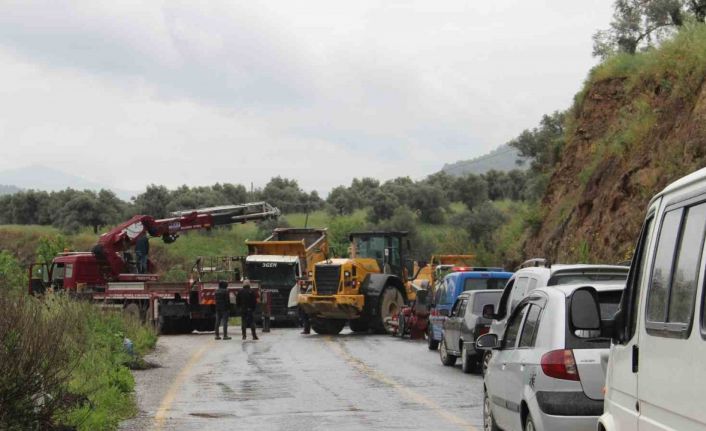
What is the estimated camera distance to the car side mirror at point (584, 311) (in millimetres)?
7168

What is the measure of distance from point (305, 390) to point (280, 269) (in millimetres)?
24400

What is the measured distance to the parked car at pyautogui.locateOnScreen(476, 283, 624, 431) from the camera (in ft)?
29.1

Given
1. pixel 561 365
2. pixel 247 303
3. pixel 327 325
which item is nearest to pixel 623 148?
pixel 327 325

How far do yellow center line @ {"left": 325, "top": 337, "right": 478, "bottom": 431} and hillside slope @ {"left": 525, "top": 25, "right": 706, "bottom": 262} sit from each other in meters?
7.82

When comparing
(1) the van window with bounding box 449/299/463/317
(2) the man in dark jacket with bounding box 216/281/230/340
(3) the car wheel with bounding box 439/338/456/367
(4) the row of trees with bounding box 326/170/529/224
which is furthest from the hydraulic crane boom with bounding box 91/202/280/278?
(4) the row of trees with bounding box 326/170/529/224

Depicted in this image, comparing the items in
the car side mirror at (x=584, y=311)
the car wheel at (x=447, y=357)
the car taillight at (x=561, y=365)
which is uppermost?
the car side mirror at (x=584, y=311)

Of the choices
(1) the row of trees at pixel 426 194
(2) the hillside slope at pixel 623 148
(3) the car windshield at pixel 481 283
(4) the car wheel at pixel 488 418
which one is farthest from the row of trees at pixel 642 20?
(1) the row of trees at pixel 426 194

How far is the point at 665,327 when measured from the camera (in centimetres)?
573

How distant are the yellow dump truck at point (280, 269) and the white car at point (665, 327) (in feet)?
110

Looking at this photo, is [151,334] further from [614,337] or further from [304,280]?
[614,337]

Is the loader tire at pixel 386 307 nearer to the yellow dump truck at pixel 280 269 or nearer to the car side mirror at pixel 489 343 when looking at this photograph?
the yellow dump truck at pixel 280 269

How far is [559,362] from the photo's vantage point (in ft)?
29.7

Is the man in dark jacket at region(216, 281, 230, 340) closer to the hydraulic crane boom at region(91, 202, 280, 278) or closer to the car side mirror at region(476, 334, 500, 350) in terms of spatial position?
the hydraulic crane boom at region(91, 202, 280, 278)

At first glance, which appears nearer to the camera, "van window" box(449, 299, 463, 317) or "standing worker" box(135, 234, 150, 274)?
"van window" box(449, 299, 463, 317)
